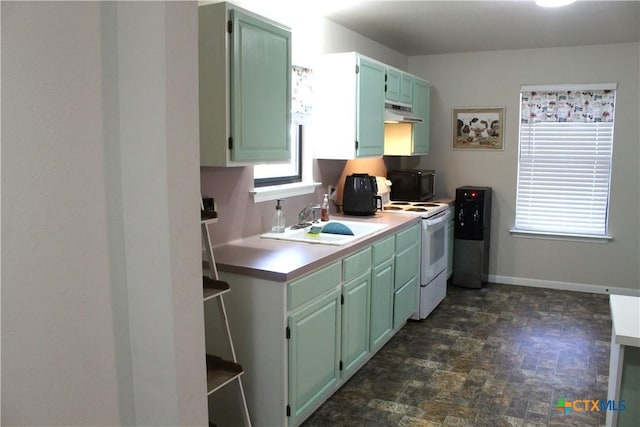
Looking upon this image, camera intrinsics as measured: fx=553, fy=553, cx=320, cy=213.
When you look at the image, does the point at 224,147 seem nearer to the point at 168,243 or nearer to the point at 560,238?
the point at 168,243

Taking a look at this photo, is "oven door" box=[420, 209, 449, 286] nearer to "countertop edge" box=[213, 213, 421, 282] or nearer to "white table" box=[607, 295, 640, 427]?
"countertop edge" box=[213, 213, 421, 282]

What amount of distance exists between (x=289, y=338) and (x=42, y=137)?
145 cm

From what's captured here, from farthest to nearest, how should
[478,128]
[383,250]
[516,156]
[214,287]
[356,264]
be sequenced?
[478,128]
[516,156]
[383,250]
[356,264]
[214,287]

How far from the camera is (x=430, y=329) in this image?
4.34m

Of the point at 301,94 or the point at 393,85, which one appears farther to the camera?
the point at 393,85

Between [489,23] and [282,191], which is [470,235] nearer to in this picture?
[489,23]

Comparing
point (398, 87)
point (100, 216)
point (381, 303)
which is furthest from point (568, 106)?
point (100, 216)

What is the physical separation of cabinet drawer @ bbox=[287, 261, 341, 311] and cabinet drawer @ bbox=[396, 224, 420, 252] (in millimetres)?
1040

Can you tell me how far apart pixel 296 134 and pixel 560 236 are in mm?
3100

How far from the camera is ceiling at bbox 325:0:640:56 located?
382 cm

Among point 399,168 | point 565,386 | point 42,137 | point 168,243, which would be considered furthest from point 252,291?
point 399,168

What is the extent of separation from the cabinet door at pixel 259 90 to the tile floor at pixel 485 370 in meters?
1.47

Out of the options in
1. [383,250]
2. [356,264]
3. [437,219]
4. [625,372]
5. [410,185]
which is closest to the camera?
[625,372]

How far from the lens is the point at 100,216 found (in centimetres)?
178
